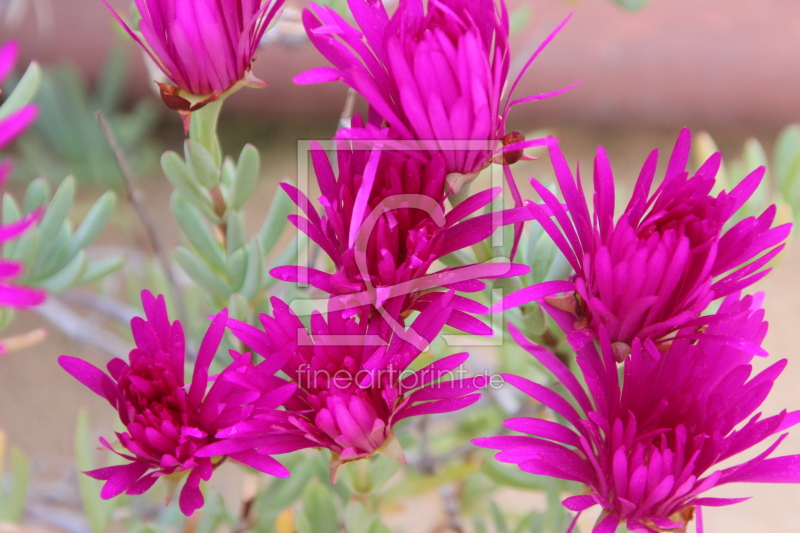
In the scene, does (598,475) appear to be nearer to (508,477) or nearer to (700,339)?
(700,339)

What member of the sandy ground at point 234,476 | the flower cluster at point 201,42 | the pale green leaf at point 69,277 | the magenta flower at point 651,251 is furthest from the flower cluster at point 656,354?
the sandy ground at point 234,476

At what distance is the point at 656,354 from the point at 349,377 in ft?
0.38

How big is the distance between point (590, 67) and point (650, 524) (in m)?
0.83

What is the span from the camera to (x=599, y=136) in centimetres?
112

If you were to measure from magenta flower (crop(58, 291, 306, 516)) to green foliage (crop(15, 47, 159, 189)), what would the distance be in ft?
2.22

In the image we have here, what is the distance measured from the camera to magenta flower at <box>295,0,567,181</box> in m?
0.27

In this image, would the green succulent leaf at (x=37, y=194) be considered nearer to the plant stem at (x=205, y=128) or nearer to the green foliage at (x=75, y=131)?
the plant stem at (x=205, y=128)

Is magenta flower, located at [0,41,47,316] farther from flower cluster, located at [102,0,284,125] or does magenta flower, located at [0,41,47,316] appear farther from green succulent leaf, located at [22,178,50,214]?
green succulent leaf, located at [22,178,50,214]

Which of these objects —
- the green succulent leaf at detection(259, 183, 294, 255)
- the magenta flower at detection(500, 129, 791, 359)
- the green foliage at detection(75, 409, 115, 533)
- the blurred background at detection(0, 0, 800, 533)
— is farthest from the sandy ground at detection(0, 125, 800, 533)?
the magenta flower at detection(500, 129, 791, 359)

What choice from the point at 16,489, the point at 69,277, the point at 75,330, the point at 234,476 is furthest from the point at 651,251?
the point at 234,476

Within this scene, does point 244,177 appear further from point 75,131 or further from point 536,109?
point 536,109

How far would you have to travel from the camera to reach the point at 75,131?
92 centimetres

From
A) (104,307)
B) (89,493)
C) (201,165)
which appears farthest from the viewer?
(104,307)

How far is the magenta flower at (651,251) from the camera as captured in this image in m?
0.27
